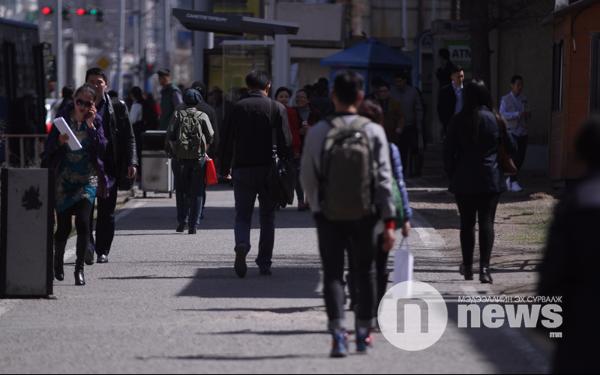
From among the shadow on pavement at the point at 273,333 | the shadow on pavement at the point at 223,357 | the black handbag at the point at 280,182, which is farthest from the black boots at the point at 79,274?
the shadow on pavement at the point at 223,357

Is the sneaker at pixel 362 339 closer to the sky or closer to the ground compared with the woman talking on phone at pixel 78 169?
closer to the ground

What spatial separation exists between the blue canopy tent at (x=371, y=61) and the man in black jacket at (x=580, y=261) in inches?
912

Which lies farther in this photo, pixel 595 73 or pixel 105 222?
pixel 595 73

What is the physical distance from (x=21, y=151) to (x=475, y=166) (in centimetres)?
1453

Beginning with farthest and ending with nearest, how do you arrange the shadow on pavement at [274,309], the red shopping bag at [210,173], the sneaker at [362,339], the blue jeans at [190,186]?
the blue jeans at [190,186] < the red shopping bag at [210,173] < the shadow on pavement at [274,309] < the sneaker at [362,339]

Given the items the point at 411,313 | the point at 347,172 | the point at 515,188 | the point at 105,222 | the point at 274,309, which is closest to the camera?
the point at 347,172

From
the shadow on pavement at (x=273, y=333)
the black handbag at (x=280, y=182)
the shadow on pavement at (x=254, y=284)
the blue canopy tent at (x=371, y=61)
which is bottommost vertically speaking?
the shadow on pavement at (x=254, y=284)

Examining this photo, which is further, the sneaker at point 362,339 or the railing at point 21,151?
the railing at point 21,151

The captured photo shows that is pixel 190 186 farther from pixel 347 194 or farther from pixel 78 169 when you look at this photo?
pixel 347 194

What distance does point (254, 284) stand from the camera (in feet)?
39.8

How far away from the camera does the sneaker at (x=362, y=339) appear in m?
8.51

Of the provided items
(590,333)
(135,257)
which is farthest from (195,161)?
(590,333)

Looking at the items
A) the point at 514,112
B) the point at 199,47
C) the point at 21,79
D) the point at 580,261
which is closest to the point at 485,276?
the point at 580,261

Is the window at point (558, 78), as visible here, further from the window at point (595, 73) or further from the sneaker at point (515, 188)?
the sneaker at point (515, 188)
